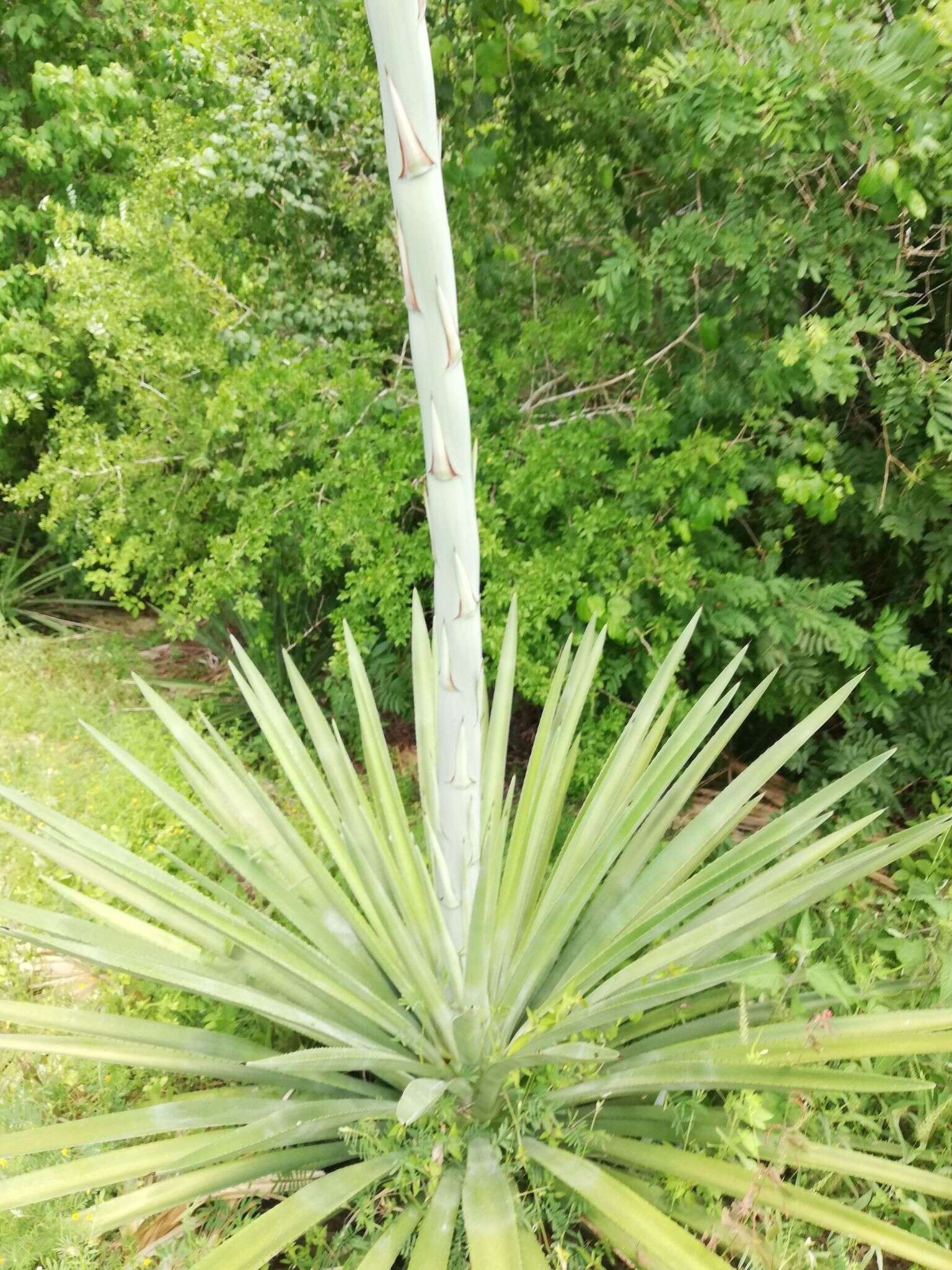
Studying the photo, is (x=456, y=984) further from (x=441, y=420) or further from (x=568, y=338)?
(x=568, y=338)

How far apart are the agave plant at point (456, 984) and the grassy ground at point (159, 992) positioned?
0.31ft

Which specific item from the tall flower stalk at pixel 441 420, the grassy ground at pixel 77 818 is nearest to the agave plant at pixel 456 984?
the tall flower stalk at pixel 441 420

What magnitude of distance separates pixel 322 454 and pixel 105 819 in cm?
140

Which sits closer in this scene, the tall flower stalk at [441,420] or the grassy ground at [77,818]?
the tall flower stalk at [441,420]

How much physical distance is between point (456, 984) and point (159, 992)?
38.8 inches

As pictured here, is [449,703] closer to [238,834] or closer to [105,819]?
[238,834]

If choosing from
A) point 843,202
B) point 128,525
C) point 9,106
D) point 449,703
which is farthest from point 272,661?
point 9,106

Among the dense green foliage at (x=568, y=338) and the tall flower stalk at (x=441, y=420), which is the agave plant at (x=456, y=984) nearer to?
the tall flower stalk at (x=441, y=420)

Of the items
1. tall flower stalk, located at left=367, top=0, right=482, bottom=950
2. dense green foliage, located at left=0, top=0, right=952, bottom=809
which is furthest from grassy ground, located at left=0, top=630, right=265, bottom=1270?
tall flower stalk, located at left=367, top=0, right=482, bottom=950

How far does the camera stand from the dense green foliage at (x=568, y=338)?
1.68m

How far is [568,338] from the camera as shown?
2.28 meters

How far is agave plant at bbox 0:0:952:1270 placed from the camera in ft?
3.41

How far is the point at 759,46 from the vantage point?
149cm

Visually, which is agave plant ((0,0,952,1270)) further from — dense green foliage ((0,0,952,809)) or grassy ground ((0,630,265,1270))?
dense green foliage ((0,0,952,809))
